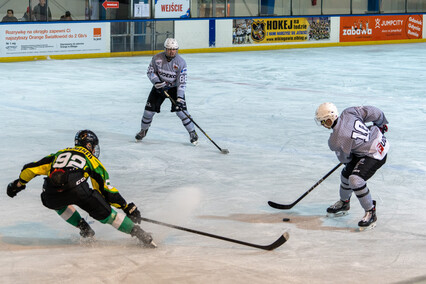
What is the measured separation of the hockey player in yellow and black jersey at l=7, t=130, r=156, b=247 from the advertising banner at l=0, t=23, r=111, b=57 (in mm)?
14099

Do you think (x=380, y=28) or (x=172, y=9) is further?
(x=380, y=28)

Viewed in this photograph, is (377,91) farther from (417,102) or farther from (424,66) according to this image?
(424,66)

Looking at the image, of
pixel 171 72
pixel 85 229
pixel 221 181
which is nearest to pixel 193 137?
pixel 171 72

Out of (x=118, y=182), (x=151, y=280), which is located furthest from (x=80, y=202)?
(x=118, y=182)

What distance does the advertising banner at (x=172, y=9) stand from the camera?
21609 mm

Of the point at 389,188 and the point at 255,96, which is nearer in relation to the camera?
the point at 389,188

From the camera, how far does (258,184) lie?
7.48 meters

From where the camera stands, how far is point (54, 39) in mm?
19422

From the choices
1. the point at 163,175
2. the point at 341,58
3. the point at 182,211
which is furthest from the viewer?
the point at 341,58

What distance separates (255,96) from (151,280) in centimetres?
904

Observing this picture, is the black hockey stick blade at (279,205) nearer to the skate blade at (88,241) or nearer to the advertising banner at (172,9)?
the skate blade at (88,241)

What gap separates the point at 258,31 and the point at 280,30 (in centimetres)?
92

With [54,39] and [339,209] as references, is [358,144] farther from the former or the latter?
[54,39]

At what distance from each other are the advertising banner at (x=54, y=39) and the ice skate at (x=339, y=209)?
14.1 meters
